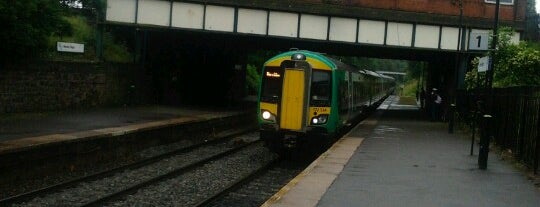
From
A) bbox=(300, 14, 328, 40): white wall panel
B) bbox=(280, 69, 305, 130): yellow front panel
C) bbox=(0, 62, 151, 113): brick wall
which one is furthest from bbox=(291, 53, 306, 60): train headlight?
bbox=(300, 14, 328, 40): white wall panel

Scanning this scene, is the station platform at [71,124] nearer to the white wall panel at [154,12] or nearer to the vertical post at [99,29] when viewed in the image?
the vertical post at [99,29]

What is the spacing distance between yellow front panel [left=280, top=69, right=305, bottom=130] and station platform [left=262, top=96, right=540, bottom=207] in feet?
3.90

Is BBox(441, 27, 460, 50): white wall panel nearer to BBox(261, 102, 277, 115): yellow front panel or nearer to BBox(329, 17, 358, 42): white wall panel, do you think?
BBox(329, 17, 358, 42): white wall panel

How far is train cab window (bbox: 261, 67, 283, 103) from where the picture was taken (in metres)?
14.8

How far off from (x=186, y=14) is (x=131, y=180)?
14.6 meters

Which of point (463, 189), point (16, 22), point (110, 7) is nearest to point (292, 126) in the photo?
point (463, 189)

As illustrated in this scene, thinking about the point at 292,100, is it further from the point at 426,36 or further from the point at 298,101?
the point at 426,36

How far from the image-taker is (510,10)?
2825cm

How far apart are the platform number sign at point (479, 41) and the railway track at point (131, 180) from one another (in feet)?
18.5

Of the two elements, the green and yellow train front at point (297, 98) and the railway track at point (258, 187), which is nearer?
the railway track at point (258, 187)

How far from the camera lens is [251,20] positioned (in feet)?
86.1

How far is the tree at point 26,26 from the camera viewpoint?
57.5ft

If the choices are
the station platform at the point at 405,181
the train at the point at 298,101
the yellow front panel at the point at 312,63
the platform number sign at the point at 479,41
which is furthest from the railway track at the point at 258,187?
the platform number sign at the point at 479,41

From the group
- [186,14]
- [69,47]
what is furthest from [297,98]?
[186,14]
